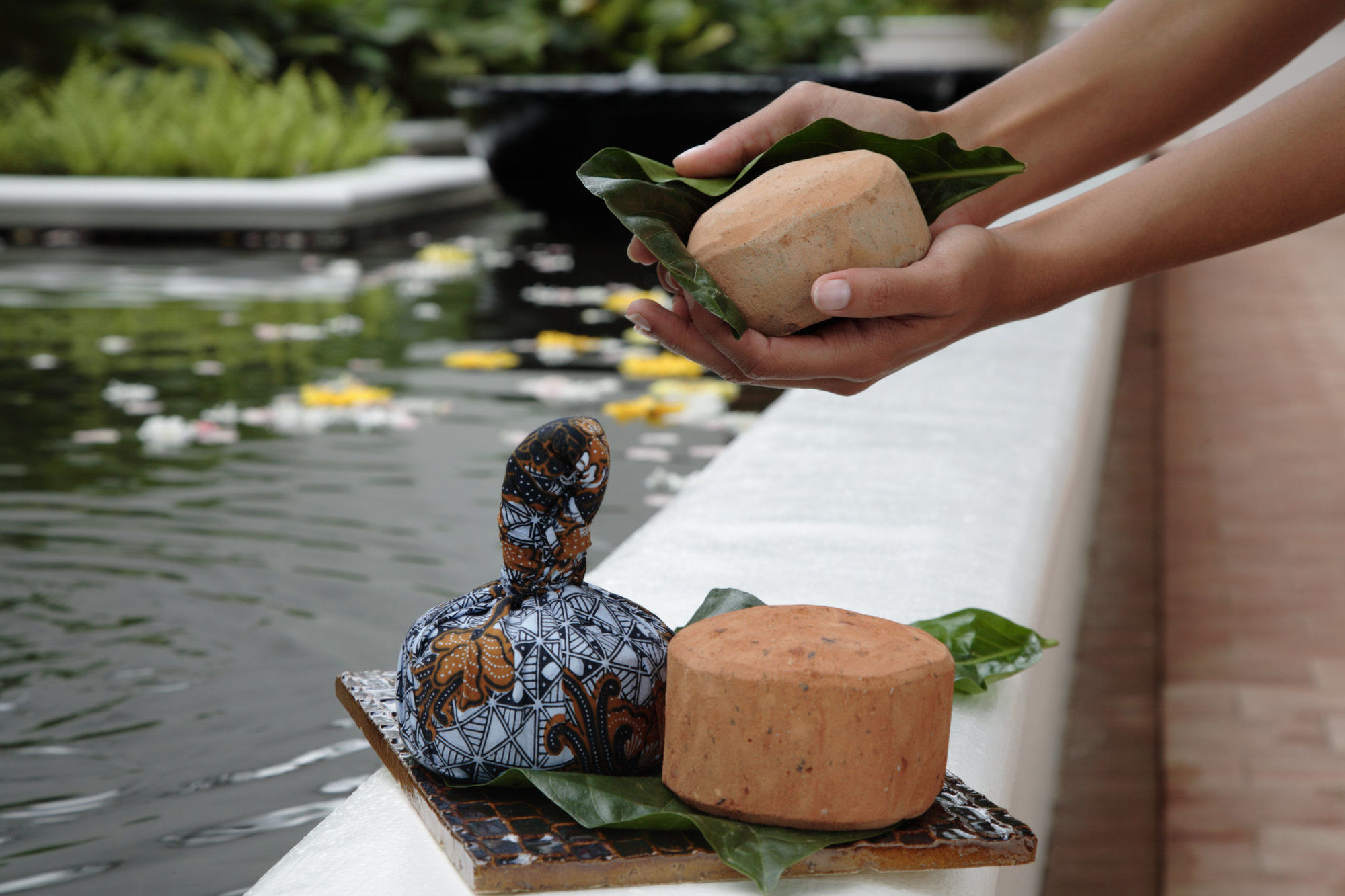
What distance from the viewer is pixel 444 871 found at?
2.58 feet

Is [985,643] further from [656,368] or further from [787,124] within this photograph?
[656,368]

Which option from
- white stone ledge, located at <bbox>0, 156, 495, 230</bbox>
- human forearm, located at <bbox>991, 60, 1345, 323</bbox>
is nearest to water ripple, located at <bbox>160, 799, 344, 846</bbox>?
human forearm, located at <bbox>991, 60, 1345, 323</bbox>

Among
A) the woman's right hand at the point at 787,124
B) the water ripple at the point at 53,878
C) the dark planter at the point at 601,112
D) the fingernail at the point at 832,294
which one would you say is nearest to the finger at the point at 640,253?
the woman's right hand at the point at 787,124

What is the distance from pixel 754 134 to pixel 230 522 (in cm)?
120

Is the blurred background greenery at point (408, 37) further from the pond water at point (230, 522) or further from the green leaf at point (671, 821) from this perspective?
the green leaf at point (671, 821)

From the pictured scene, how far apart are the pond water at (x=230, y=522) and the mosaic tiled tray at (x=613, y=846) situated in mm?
376

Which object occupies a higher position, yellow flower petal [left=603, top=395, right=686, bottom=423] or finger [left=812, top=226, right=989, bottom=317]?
finger [left=812, top=226, right=989, bottom=317]

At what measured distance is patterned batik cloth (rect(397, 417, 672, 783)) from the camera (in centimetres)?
83

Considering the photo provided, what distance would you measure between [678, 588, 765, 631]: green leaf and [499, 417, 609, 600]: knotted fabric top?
0.16 metres

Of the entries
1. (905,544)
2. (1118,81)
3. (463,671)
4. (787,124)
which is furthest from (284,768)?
(1118,81)

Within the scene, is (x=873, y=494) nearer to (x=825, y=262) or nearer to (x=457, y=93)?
(x=825, y=262)

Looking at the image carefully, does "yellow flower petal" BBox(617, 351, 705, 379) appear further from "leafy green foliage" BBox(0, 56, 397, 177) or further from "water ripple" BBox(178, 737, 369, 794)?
"leafy green foliage" BBox(0, 56, 397, 177)

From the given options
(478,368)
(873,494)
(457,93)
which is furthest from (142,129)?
(873,494)

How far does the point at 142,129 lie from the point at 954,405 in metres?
4.97
